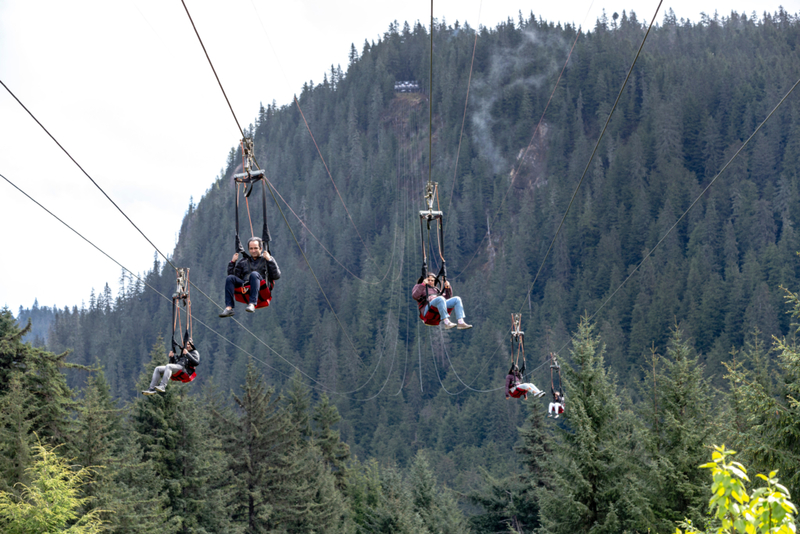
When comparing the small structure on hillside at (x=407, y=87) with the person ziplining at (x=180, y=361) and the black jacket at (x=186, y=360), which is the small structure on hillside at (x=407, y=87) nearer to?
the person ziplining at (x=180, y=361)

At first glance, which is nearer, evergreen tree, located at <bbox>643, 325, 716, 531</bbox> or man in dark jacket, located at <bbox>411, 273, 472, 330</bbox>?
man in dark jacket, located at <bbox>411, 273, 472, 330</bbox>

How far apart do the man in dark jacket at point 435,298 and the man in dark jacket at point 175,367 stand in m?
5.33

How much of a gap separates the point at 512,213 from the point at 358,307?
145 ft

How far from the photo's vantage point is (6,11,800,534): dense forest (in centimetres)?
2286

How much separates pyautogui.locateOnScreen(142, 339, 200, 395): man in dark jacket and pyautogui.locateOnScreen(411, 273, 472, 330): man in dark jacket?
533 cm

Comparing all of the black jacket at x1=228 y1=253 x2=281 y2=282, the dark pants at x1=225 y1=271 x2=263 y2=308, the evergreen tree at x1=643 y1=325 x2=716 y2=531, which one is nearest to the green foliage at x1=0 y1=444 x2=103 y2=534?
the dark pants at x1=225 y1=271 x2=263 y2=308

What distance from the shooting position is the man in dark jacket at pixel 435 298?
543 inches

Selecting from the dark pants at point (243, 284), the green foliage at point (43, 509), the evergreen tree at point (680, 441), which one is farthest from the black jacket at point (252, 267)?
the evergreen tree at point (680, 441)

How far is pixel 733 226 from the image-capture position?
128 m

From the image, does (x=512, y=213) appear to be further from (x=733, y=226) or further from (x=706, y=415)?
(x=706, y=415)

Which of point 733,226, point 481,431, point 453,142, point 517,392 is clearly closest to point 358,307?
point 481,431

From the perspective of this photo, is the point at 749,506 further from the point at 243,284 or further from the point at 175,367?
the point at 175,367

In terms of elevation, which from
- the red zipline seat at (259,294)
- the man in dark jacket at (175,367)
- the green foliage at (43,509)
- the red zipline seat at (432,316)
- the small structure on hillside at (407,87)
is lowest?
the green foliage at (43,509)

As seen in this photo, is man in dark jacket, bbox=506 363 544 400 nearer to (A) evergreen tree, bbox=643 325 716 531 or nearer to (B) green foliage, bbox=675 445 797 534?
(A) evergreen tree, bbox=643 325 716 531
